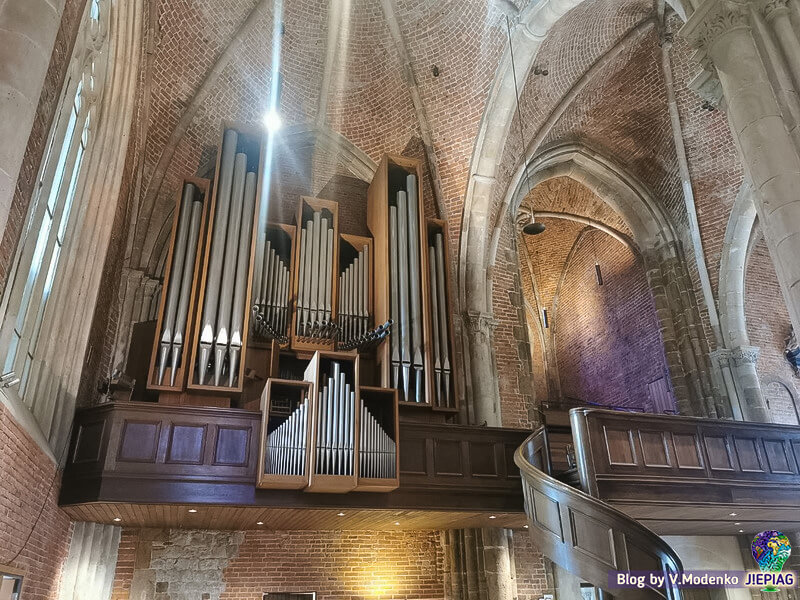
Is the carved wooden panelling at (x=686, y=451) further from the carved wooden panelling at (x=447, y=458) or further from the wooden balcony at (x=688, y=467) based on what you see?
the carved wooden panelling at (x=447, y=458)

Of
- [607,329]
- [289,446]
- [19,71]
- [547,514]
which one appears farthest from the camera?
[607,329]

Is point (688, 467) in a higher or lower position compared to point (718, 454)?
lower

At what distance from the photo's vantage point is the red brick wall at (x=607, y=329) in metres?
15.5

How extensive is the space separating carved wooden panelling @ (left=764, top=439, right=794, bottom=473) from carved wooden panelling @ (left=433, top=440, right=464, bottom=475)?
4.41 m

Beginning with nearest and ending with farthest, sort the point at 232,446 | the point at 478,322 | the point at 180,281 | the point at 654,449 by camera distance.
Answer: the point at 232,446 < the point at 654,449 < the point at 180,281 < the point at 478,322

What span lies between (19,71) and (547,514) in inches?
257

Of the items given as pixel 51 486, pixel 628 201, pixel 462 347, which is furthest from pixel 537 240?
pixel 51 486

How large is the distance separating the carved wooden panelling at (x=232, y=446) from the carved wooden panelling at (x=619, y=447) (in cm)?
446

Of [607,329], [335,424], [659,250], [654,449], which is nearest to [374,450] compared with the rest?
[335,424]

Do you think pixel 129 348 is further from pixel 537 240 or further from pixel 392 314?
pixel 537 240

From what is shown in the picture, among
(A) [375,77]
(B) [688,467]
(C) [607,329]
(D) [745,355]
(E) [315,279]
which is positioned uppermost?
(A) [375,77]

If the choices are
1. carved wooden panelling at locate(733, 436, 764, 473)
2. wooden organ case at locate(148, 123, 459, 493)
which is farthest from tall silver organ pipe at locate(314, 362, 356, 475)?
carved wooden panelling at locate(733, 436, 764, 473)

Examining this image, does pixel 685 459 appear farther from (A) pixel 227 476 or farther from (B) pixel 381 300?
(A) pixel 227 476

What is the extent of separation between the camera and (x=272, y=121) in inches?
496
